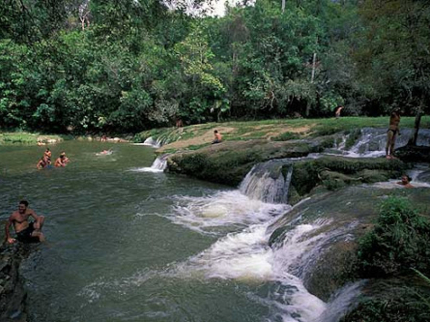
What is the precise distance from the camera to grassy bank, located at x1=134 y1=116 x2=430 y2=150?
17.6m

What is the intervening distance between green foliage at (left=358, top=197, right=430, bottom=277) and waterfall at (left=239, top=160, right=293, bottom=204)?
19.9 ft

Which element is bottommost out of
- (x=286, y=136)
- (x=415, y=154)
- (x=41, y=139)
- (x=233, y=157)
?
(x=41, y=139)

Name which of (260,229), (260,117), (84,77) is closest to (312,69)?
(260,117)

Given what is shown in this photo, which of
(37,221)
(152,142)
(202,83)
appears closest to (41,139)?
(152,142)

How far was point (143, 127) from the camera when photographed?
32.5 metres

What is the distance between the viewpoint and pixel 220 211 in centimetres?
1030

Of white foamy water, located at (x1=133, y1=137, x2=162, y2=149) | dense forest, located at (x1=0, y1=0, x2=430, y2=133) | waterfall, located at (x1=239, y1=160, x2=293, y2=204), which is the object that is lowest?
white foamy water, located at (x1=133, y1=137, x2=162, y2=149)

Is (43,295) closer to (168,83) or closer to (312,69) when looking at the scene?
(168,83)

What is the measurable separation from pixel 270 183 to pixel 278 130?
28.2 feet

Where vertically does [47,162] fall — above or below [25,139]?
above

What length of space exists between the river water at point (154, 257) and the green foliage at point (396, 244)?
40.7 inches

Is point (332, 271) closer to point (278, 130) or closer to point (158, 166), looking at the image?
point (158, 166)

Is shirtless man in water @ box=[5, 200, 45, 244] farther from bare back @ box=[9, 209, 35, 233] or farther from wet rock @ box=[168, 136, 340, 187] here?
wet rock @ box=[168, 136, 340, 187]

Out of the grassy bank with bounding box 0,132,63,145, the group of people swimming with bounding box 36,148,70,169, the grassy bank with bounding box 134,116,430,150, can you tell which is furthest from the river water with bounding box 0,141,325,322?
the grassy bank with bounding box 0,132,63,145
